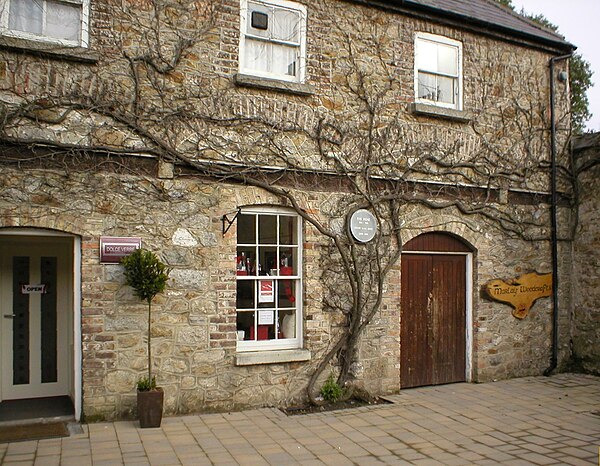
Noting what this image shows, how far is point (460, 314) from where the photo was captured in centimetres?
956

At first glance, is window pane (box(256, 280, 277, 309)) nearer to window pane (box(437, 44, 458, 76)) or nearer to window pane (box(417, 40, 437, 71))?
window pane (box(417, 40, 437, 71))

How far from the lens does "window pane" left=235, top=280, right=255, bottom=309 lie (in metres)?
7.90

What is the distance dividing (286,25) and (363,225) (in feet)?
9.96

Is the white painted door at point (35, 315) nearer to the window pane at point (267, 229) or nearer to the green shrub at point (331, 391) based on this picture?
the window pane at point (267, 229)

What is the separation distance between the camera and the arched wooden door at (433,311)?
9.05m

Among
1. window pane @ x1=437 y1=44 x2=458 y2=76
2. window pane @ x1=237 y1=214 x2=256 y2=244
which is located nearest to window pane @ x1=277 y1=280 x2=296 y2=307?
window pane @ x1=237 y1=214 x2=256 y2=244

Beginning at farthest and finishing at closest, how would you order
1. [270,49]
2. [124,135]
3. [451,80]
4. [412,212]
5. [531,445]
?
[451,80] → [412,212] → [270,49] → [124,135] → [531,445]

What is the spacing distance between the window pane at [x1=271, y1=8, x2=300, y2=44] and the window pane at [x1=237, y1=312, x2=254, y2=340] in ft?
12.7

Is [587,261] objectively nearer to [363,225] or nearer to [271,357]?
[363,225]

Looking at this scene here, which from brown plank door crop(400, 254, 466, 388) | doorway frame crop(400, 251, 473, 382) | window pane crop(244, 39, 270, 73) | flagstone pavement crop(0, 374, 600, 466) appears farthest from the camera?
doorway frame crop(400, 251, 473, 382)

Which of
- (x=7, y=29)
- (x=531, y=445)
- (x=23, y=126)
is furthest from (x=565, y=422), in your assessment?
(x=7, y=29)

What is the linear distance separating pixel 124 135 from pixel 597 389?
26.2 feet

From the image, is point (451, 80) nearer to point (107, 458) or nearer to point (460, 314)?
point (460, 314)

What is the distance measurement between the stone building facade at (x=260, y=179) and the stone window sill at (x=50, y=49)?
0.06 feet
